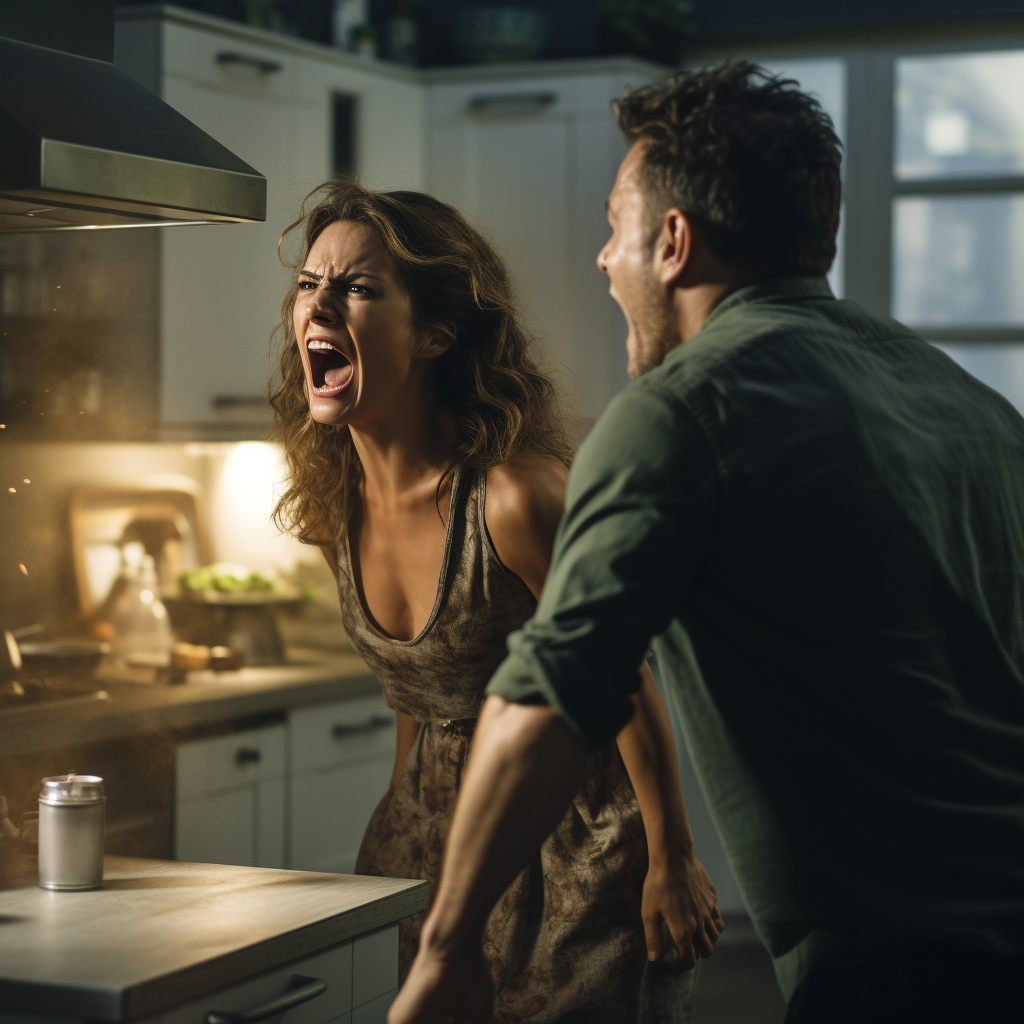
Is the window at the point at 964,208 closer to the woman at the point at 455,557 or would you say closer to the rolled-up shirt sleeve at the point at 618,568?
the woman at the point at 455,557

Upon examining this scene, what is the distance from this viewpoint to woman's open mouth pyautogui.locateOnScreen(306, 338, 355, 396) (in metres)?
1.68

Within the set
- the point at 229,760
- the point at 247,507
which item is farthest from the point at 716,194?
the point at 247,507

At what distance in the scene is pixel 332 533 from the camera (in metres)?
1.82

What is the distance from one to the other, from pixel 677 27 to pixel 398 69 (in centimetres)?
81

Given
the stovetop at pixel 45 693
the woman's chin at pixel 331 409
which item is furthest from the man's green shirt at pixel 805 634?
the stovetop at pixel 45 693

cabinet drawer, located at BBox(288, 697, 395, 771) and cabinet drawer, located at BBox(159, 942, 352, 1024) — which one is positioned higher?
cabinet drawer, located at BBox(159, 942, 352, 1024)

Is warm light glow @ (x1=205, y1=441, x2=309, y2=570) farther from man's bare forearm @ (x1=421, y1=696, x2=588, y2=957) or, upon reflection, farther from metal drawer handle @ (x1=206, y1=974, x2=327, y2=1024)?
man's bare forearm @ (x1=421, y1=696, x2=588, y2=957)

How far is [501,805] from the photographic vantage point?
0.92 meters

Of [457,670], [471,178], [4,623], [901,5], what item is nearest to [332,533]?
[457,670]

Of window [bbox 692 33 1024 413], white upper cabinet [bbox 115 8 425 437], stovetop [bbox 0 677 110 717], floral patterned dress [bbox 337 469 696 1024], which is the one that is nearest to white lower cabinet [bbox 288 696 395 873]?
stovetop [bbox 0 677 110 717]

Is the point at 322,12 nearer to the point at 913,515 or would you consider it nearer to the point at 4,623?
the point at 4,623

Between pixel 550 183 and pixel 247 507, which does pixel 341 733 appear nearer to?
pixel 247 507

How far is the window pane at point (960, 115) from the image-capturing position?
3.87 m

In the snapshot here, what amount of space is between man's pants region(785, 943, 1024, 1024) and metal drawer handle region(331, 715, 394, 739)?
2.31 meters
